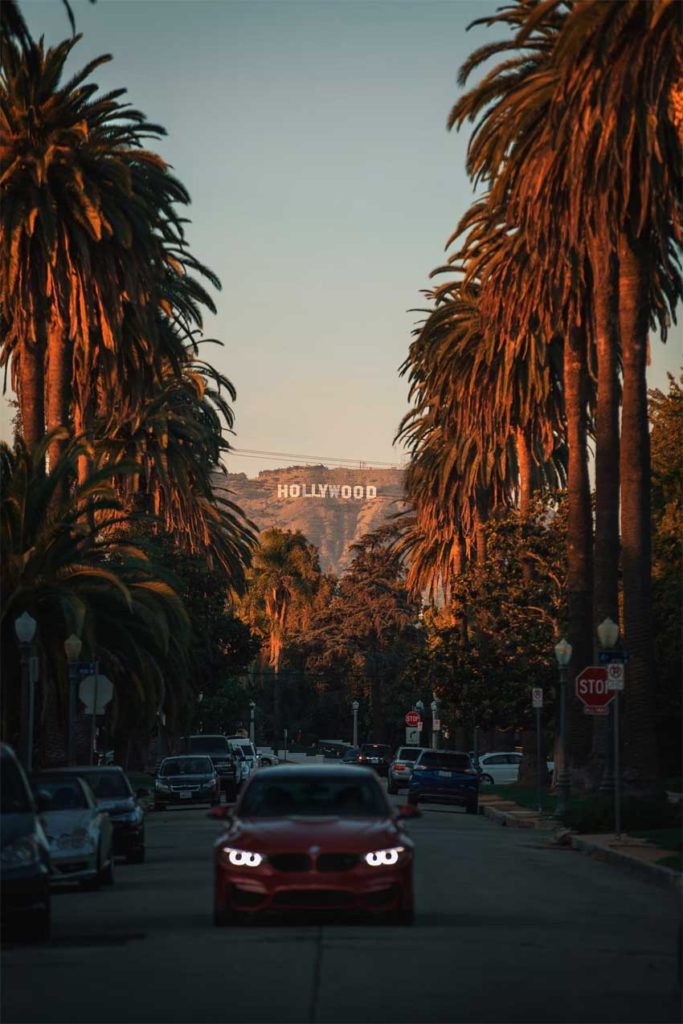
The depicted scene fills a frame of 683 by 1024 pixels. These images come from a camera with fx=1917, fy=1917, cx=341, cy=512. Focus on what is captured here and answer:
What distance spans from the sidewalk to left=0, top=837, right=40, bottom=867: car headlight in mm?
9123

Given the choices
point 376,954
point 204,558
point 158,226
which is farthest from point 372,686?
point 376,954


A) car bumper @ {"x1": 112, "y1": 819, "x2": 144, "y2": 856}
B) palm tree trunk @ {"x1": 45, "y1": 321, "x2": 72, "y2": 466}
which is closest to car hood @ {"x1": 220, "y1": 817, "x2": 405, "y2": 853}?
car bumper @ {"x1": 112, "y1": 819, "x2": 144, "y2": 856}

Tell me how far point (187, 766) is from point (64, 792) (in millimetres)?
29195

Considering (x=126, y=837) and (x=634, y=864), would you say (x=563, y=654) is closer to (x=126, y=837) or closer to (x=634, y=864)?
(x=634, y=864)

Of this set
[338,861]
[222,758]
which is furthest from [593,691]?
[222,758]

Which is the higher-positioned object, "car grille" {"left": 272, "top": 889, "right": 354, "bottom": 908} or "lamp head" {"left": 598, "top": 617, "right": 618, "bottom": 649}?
"lamp head" {"left": 598, "top": 617, "right": 618, "bottom": 649}

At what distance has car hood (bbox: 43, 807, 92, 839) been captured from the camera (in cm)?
2247

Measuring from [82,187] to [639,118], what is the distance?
43.0ft

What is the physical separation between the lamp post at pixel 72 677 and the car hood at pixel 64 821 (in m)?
15.7

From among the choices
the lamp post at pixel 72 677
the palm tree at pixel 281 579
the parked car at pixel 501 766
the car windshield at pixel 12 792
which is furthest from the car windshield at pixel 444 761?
the palm tree at pixel 281 579

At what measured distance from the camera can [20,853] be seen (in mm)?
16562

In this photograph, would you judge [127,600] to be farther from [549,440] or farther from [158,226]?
[549,440]

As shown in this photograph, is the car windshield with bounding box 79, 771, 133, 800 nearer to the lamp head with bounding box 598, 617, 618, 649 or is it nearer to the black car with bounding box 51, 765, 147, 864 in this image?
the black car with bounding box 51, 765, 147, 864

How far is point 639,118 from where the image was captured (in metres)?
35.2
